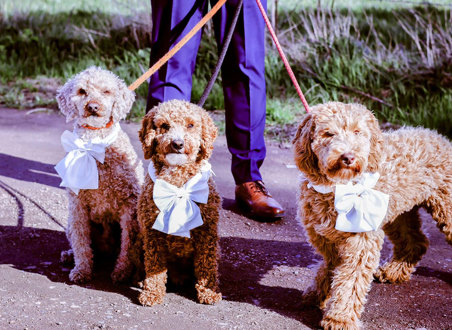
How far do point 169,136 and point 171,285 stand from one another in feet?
3.13

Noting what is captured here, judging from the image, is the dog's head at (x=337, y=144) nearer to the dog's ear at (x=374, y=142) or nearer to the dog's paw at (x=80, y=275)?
the dog's ear at (x=374, y=142)

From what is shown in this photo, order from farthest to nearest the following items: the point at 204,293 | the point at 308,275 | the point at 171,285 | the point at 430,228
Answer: the point at 430,228, the point at 308,275, the point at 171,285, the point at 204,293

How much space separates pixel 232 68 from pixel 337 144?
1.80 metres

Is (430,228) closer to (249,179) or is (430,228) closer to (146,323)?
(249,179)

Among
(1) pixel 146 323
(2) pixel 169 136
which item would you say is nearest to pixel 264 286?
(1) pixel 146 323

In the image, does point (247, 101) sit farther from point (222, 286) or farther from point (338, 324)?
point (338, 324)

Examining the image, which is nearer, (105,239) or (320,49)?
(105,239)

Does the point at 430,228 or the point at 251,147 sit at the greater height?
the point at 251,147

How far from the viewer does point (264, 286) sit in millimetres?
3502

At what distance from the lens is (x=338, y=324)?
2920 millimetres

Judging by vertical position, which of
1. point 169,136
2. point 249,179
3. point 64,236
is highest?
point 169,136

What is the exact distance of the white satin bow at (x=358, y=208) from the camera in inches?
115

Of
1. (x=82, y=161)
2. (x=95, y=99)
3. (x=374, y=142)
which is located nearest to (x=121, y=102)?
(x=95, y=99)

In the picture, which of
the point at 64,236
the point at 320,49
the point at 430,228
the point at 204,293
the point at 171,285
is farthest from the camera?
the point at 320,49
